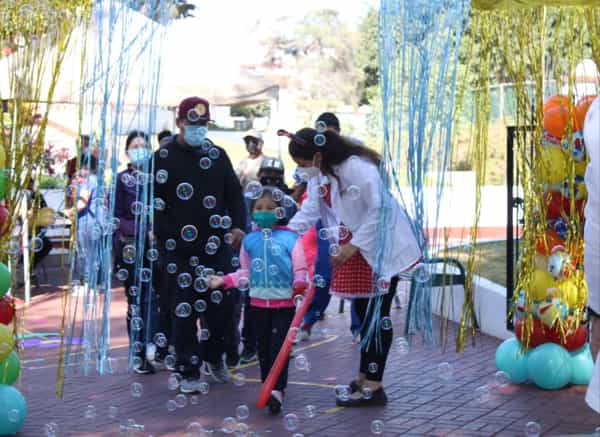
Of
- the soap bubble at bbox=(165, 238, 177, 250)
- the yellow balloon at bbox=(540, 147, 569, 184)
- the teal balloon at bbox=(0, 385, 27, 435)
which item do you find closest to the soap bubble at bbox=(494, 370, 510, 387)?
the yellow balloon at bbox=(540, 147, 569, 184)

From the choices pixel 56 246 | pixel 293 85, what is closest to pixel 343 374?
pixel 56 246

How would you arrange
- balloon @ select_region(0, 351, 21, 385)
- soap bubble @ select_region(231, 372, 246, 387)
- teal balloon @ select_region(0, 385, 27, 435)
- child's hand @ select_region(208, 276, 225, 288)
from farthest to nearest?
soap bubble @ select_region(231, 372, 246, 387)
child's hand @ select_region(208, 276, 225, 288)
balloon @ select_region(0, 351, 21, 385)
teal balloon @ select_region(0, 385, 27, 435)

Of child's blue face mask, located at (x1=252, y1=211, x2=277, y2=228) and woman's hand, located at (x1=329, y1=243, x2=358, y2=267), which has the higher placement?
child's blue face mask, located at (x1=252, y1=211, x2=277, y2=228)

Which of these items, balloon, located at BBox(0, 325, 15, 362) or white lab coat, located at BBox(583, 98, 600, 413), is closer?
white lab coat, located at BBox(583, 98, 600, 413)

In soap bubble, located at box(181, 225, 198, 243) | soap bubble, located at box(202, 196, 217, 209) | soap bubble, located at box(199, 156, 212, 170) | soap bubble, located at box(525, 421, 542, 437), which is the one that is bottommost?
soap bubble, located at box(525, 421, 542, 437)

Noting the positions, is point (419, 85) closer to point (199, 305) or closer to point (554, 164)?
point (554, 164)

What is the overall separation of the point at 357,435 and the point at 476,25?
7.65 ft

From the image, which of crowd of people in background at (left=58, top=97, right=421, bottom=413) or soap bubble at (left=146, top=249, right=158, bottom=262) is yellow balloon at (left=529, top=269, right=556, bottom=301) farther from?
soap bubble at (left=146, top=249, right=158, bottom=262)

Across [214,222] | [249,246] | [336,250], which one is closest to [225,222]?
[214,222]

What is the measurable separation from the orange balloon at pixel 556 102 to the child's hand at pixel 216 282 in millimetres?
2245

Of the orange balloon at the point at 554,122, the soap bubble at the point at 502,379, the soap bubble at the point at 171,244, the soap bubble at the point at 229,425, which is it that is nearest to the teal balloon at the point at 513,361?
the soap bubble at the point at 502,379

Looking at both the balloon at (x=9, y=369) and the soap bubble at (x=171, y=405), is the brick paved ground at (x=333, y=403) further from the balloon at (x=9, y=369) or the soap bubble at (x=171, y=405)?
the balloon at (x=9, y=369)

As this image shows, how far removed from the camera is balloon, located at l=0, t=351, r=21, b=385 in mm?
5328

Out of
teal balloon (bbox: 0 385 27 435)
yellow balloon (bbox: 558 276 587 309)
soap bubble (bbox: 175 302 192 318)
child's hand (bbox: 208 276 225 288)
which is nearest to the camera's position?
teal balloon (bbox: 0 385 27 435)
